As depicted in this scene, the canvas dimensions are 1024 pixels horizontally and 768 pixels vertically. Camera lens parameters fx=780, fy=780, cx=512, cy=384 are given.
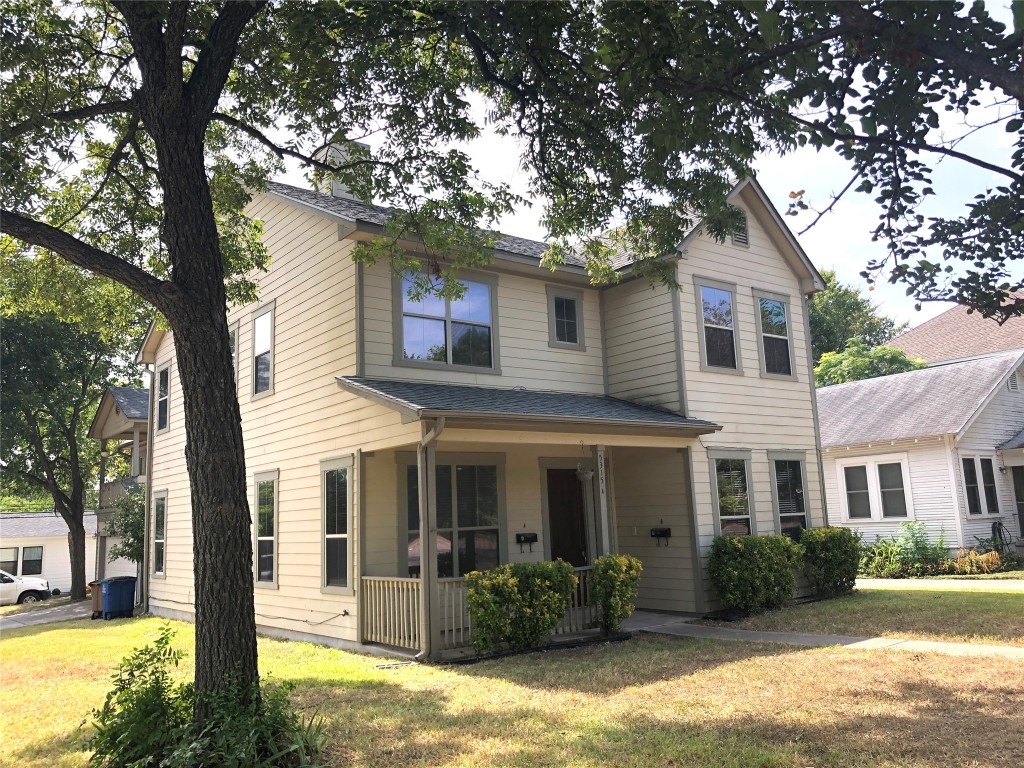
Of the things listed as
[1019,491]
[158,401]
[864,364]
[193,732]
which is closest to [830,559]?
[1019,491]

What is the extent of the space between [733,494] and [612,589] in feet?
12.3

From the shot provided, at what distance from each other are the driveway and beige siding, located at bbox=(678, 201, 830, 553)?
616 inches

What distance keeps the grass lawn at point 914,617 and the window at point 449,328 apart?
5.89 meters

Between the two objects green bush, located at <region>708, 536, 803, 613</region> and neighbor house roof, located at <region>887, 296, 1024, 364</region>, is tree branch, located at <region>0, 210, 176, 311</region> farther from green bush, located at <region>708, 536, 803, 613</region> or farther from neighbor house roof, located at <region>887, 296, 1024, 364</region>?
neighbor house roof, located at <region>887, 296, 1024, 364</region>

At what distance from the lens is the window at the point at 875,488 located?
2019cm

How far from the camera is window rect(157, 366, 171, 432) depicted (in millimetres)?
18375

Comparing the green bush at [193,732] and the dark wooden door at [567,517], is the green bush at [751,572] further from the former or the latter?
the green bush at [193,732]


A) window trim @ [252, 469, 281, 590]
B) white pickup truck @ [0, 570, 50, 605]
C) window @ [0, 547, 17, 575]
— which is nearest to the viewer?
window trim @ [252, 469, 281, 590]

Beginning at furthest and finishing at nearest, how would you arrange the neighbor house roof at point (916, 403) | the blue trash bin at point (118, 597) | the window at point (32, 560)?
1. the window at point (32, 560)
2. the neighbor house roof at point (916, 403)
3. the blue trash bin at point (118, 597)

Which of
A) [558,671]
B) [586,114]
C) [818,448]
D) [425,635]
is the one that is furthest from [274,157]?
[818,448]

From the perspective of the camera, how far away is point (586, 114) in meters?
7.47

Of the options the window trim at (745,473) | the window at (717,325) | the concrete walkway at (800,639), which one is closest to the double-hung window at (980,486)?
the window trim at (745,473)

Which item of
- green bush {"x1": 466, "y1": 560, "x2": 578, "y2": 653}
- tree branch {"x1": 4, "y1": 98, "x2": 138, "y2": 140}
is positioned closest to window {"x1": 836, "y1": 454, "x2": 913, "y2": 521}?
green bush {"x1": 466, "y1": 560, "x2": 578, "y2": 653}

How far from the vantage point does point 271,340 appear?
14.1m
